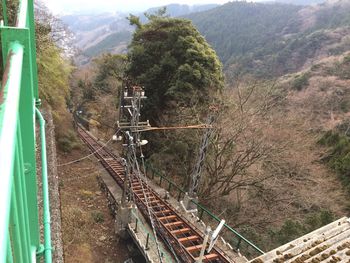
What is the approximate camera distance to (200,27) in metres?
83.9

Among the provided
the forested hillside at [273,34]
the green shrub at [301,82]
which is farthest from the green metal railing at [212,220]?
the forested hillside at [273,34]

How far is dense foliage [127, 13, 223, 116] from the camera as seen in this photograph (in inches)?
780

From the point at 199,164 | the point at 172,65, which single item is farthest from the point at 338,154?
the point at 172,65

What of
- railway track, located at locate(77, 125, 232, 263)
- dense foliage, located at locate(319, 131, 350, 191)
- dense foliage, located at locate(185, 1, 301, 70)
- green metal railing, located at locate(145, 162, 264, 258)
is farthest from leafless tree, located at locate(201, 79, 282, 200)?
dense foliage, located at locate(185, 1, 301, 70)

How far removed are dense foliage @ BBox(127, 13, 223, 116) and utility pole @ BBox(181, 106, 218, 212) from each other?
16.8ft

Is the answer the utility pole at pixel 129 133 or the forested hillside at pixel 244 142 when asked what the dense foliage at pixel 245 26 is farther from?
the utility pole at pixel 129 133

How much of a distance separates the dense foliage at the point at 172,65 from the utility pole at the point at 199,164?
511 centimetres

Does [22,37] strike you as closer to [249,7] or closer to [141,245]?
[141,245]

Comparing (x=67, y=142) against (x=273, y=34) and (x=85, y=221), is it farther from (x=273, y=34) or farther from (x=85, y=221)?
(x=273, y=34)

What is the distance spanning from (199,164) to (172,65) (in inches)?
334

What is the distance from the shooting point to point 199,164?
14656 millimetres

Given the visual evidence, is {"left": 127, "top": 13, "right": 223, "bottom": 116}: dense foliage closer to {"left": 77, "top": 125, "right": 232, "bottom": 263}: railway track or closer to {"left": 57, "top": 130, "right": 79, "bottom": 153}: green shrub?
{"left": 57, "top": 130, "right": 79, "bottom": 153}: green shrub

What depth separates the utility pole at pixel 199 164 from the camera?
14.1 meters

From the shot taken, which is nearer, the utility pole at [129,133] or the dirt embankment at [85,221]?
the utility pole at [129,133]
